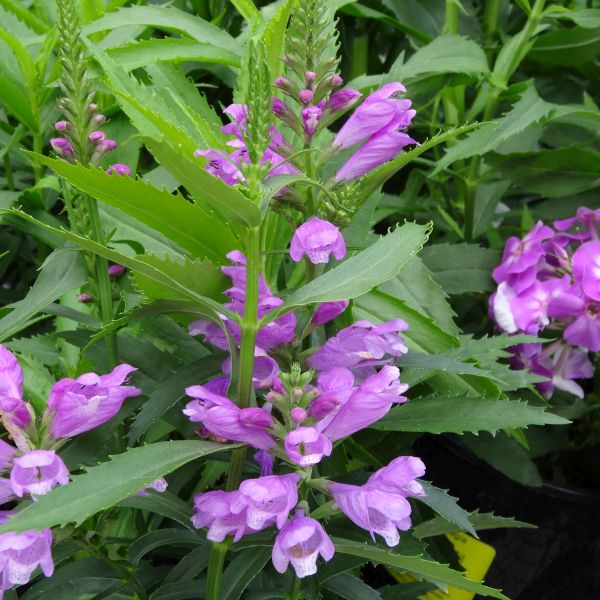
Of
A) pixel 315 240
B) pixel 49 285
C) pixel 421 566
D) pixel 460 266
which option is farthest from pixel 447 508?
pixel 460 266

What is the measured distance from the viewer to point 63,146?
19.3 inches

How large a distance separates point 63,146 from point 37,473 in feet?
0.64

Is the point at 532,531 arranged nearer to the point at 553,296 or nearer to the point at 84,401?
the point at 553,296

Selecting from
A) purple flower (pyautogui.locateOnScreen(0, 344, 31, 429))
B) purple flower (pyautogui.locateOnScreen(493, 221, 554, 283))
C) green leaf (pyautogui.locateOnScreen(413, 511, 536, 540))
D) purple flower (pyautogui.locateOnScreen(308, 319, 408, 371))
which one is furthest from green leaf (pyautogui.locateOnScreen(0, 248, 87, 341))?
purple flower (pyautogui.locateOnScreen(493, 221, 554, 283))

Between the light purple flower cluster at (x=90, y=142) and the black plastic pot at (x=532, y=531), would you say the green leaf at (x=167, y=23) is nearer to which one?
the light purple flower cluster at (x=90, y=142)

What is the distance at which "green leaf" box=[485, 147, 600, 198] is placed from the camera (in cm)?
81

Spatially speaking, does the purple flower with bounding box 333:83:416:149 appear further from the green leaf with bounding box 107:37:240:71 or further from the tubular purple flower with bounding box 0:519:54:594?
the tubular purple flower with bounding box 0:519:54:594

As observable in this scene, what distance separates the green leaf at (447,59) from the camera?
72 centimetres

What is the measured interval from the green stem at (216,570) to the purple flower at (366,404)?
0.28 ft

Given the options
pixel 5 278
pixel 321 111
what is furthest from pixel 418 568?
pixel 5 278

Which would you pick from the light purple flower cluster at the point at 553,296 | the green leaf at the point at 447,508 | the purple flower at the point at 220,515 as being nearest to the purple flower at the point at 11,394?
the purple flower at the point at 220,515

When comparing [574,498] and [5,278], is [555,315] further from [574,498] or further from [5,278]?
[5,278]

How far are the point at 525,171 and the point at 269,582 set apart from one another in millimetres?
483

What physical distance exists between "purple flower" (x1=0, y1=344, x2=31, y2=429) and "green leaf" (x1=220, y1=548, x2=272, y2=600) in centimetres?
15
